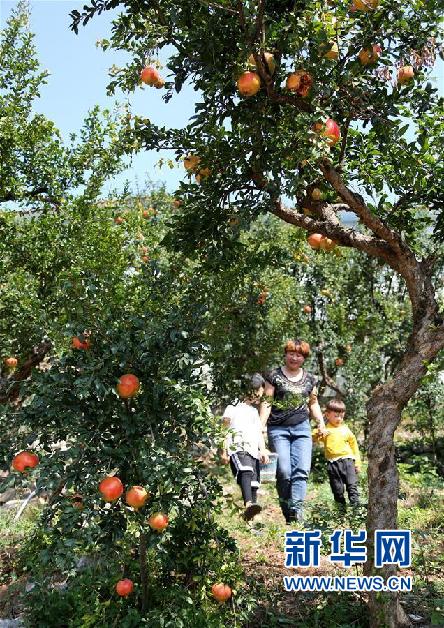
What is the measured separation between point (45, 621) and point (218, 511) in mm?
1174

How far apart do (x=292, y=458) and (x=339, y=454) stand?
0.82 metres

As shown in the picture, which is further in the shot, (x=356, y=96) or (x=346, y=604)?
(x=346, y=604)

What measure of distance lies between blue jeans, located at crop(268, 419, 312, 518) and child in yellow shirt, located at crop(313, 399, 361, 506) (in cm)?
73

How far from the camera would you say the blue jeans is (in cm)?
482

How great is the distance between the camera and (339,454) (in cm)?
560

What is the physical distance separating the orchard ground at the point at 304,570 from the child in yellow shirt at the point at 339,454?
237 mm

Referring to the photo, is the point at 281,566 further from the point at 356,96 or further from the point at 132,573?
the point at 356,96

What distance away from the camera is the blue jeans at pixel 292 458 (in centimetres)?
482

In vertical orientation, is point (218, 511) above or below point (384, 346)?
below

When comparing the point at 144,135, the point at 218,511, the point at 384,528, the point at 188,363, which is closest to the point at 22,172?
the point at 144,135

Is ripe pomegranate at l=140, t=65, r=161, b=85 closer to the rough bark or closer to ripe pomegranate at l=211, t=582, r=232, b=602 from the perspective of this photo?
the rough bark

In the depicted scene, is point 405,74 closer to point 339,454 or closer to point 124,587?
point 124,587

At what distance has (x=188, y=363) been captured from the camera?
9.57 ft

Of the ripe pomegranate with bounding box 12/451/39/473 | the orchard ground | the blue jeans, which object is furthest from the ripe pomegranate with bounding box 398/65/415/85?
the blue jeans
